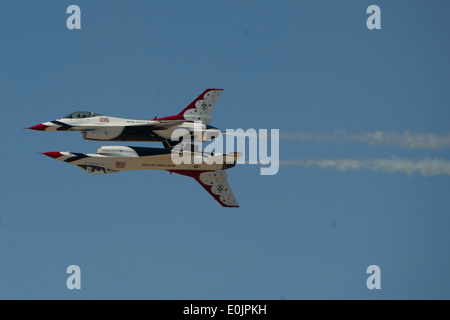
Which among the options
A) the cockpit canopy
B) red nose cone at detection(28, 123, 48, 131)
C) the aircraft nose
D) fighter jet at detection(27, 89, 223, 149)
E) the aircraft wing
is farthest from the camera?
the aircraft wing

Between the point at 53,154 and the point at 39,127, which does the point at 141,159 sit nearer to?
the point at 53,154

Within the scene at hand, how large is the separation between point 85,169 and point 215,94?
35.1 feet

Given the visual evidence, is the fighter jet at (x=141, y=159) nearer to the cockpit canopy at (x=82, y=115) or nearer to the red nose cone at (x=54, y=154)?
the red nose cone at (x=54, y=154)

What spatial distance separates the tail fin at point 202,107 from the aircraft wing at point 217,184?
381 cm

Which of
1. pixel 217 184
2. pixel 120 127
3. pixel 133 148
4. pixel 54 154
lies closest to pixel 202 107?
pixel 217 184

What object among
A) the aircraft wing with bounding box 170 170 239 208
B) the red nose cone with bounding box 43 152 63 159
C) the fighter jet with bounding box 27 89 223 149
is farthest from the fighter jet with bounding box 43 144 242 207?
the fighter jet with bounding box 27 89 223 149

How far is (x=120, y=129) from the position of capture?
193ft

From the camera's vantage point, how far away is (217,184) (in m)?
61.4

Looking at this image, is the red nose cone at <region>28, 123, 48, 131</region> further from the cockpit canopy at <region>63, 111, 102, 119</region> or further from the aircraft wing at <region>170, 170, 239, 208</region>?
the aircraft wing at <region>170, 170, 239, 208</region>

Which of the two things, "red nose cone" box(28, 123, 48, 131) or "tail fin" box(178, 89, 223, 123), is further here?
A: "tail fin" box(178, 89, 223, 123)

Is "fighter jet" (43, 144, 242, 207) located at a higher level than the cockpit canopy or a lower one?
lower

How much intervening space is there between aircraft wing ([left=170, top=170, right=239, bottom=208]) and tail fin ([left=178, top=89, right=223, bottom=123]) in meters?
3.81

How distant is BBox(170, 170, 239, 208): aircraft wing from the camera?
200 ft
